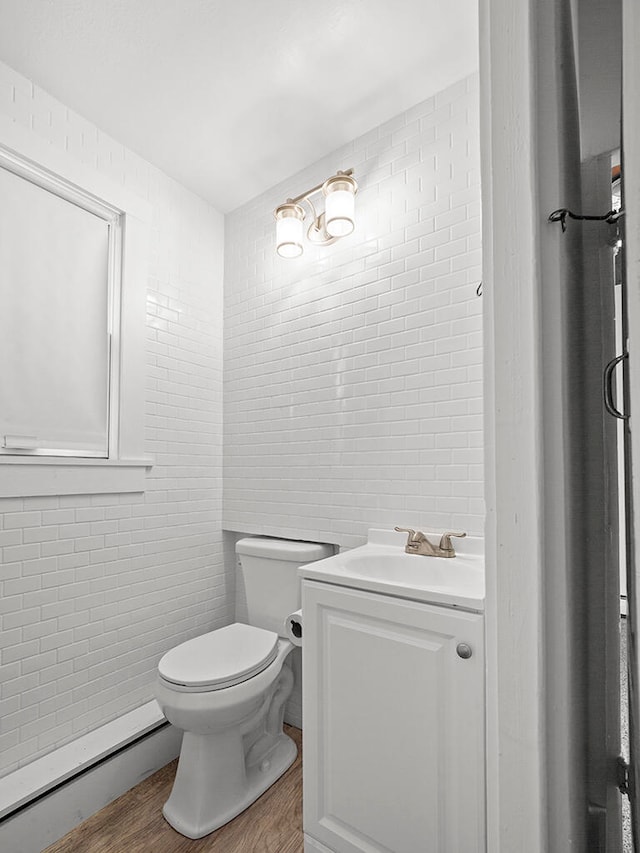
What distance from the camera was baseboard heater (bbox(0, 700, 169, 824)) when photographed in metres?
1.38

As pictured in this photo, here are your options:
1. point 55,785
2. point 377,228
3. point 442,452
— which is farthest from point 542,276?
point 55,785

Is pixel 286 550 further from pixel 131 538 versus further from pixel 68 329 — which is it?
pixel 68 329

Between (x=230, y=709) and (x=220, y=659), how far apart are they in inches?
7.2

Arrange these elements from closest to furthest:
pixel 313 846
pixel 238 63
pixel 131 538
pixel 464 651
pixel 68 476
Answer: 1. pixel 464 651
2. pixel 313 846
3. pixel 238 63
4. pixel 68 476
5. pixel 131 538

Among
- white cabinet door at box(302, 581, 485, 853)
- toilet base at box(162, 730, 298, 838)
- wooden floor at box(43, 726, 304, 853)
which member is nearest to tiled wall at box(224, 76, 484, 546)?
white cabinet door at box(302, 581, 485, 853)

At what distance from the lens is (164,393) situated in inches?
83.7

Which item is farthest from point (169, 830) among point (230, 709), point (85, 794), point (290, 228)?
point (290, 228)

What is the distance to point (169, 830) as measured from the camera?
1466 mm

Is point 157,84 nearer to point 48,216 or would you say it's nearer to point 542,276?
point 48,216

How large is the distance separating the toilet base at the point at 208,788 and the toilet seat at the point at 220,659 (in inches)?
9.4

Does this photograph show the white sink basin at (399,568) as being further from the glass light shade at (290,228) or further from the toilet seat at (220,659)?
the glass light shade at (290,228)

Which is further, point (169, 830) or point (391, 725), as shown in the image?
point (169, 830)

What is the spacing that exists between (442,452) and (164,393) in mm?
1301

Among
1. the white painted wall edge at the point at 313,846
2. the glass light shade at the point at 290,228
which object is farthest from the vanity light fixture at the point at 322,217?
the white painted wall edge at the point at 313,846
